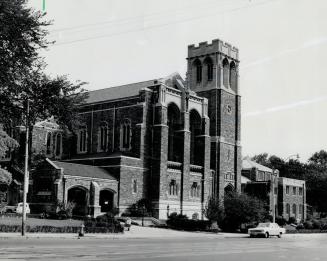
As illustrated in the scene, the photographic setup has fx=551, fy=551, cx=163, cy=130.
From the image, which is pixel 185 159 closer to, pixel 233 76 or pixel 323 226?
pixel 233 76

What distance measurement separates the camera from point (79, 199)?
5603cm

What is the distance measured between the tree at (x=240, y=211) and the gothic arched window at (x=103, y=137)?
60.9 ft

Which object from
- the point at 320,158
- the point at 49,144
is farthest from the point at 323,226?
the point at 320,158

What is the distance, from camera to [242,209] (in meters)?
54.0

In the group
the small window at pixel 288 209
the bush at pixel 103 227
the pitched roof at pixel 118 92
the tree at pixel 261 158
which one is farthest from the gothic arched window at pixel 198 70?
the tree at pixel 261 158

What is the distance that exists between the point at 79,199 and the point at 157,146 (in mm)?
10914

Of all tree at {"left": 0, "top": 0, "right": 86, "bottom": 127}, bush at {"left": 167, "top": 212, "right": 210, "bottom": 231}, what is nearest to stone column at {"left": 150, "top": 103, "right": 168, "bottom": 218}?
bush at {"left": 167, "top": 212, "right": 210, "bottom": 231}

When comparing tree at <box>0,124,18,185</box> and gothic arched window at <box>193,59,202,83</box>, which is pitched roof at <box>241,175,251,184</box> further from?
tree at <box>0,124,18,185</box>

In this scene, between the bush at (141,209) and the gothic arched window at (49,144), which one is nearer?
the bush at (141,209)

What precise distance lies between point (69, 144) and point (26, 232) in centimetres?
3673

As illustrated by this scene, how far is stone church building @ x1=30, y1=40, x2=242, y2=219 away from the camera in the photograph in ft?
182

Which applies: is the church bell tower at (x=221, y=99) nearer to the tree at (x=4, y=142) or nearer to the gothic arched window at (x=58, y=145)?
the gothic arched window at (x=58, y=145)

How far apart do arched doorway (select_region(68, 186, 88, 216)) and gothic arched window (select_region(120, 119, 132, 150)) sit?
10.0 m

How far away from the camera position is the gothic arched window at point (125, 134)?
64.0m
